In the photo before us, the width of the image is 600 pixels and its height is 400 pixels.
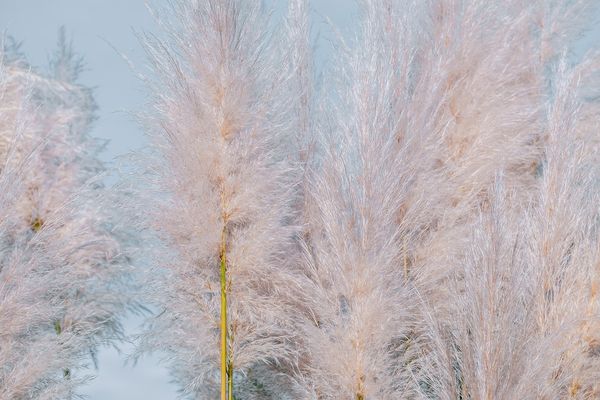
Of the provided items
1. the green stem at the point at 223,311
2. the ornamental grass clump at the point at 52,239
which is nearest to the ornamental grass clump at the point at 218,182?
the green stem at the point at 223,311

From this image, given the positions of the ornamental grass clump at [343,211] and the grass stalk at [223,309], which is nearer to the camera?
the ornamental grass clump at [343,211]

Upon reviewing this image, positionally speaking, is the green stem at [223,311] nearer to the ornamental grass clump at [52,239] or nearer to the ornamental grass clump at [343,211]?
the ornamental grass clump at [343,211]

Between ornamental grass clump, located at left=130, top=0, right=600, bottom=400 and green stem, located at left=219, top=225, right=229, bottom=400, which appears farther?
green stem, located at left=219, top=225, right=229, bottom=400

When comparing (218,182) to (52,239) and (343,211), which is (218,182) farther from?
(52,239)

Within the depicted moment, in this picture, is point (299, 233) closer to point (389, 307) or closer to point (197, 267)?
point (197, 267)

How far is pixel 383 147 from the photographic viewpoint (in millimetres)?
3084

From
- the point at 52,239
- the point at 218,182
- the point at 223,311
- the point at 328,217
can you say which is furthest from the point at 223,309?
the point at 52,239

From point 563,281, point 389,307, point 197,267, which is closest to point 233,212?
point 197,267

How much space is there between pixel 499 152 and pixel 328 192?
1.11 m

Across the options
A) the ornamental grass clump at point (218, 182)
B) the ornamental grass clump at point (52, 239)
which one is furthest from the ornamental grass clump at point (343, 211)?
the ornamental grass clump at point (52, 239)

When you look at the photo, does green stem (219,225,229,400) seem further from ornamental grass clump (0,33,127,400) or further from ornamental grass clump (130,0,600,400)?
ornamental grass clump (0,33,127,400)

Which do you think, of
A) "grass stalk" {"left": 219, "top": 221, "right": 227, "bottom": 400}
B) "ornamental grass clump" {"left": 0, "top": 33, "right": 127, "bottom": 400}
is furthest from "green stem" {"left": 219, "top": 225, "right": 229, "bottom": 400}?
"ornamental grass clump" {"left": 0, "top": 33, "right": 127, "bottom": 400}

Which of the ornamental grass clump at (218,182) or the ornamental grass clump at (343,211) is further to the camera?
the ornamental grass clump at (218,182)

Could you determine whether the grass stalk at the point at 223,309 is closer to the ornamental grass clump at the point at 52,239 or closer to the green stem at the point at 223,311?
the green stem at the point at 223,311
